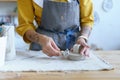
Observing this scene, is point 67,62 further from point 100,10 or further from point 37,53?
point 100,10

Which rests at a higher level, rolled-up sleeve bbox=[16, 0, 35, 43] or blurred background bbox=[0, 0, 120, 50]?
rolled-up sleeve bbox=[16, 0, 35, 43]

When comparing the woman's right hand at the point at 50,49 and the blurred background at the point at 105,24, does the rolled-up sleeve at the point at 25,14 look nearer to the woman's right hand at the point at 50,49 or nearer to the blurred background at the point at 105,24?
the woman's right hand at the point at 50,49

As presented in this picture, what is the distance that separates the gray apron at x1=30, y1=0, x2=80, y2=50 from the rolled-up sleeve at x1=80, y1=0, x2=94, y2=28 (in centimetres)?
4

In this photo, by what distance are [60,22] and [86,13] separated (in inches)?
6.4

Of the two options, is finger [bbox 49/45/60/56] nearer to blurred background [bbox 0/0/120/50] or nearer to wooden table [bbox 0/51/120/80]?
wooden table [bbox 0/51/120/80]

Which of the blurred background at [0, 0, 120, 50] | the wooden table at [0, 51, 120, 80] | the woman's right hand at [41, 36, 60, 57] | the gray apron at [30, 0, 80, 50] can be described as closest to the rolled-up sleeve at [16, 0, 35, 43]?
the gray apron at [30, 0, 80, 50]

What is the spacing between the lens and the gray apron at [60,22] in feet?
4.27

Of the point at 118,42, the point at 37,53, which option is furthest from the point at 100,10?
the point at 37,53

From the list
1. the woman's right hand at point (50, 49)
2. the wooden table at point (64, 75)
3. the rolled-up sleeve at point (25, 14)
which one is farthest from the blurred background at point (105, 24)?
the wooden table at point (64, 75)

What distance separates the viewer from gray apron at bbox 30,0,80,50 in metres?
1.30

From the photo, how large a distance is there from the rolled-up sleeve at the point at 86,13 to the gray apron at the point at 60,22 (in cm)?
4

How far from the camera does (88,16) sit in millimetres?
1353

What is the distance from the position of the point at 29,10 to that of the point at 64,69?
535 mm

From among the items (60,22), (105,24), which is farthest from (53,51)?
(105,24)
